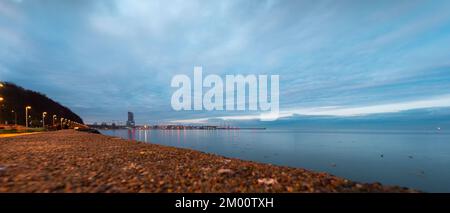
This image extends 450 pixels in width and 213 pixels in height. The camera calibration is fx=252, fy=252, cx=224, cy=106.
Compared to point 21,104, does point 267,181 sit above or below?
below

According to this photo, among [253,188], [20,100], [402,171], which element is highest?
[20,100]

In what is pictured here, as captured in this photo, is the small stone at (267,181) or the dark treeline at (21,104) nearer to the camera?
the small stone at (267,181)

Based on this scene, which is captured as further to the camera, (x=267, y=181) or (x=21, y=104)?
(x=21, y=104)

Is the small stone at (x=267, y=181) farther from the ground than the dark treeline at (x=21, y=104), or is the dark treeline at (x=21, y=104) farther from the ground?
the dark treeline at (x=21, y=104)

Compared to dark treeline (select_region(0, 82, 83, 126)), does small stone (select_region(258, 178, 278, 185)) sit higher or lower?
lower

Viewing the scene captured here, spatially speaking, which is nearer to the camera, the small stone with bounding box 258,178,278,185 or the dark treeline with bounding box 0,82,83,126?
the small stone with bounding box 258,178,278,185

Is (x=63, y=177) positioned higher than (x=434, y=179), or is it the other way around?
(x=63, y=177)
